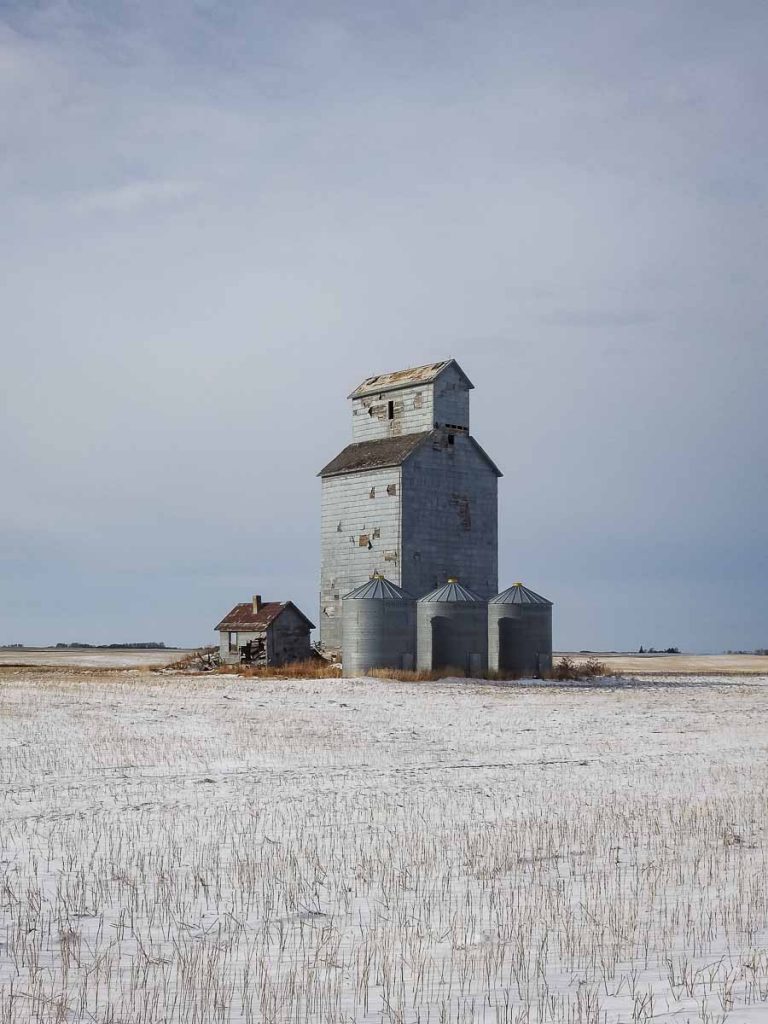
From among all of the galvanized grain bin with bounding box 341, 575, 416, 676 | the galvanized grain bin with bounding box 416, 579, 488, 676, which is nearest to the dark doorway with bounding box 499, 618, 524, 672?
the galvanized grain bin with bounding box 416, 579, 488, 676

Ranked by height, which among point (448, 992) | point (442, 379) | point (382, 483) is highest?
point (442, 379)

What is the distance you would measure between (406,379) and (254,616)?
1278 cm

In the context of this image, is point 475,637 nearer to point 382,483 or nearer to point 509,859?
point 382,483

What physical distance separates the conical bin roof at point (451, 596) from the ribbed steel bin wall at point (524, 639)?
6.63ft

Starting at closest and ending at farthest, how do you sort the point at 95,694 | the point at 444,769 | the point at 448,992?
the point at 448,992 → the point at 444,769 → the point at 95,694

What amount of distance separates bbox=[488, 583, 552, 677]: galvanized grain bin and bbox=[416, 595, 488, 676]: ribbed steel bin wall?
159 centimetres

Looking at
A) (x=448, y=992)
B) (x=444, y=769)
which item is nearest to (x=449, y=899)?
(x=448, y=992)

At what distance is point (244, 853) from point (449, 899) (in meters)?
2.50

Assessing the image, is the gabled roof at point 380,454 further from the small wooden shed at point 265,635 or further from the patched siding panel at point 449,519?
the small wooden shed at point 265,635

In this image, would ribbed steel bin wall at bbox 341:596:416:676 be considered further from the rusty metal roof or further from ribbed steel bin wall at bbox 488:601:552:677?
the rusty metal roof

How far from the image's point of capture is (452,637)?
136 ft

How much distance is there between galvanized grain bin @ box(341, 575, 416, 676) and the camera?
4122 cm

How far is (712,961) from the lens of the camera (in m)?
7.39

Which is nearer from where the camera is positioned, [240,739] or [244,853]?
[244,853]
